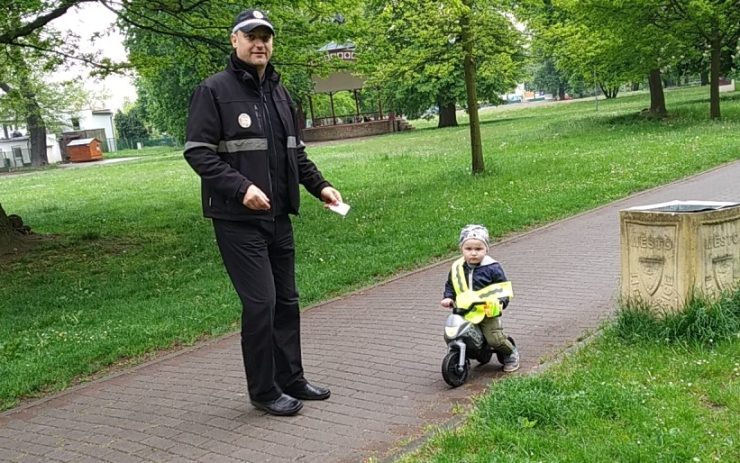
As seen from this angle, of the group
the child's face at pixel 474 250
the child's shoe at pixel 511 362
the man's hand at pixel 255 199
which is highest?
the man's hand at pixel 255 199

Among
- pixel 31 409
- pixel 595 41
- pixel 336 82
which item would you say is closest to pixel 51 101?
pixel 336 82

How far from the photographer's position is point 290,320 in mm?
4848

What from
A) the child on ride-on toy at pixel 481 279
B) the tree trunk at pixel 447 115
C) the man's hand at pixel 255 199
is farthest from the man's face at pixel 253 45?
the tree trunk at pixel 447 115

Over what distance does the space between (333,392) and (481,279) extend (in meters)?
1.28

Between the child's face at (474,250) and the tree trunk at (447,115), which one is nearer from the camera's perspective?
the child's face at (474,250)

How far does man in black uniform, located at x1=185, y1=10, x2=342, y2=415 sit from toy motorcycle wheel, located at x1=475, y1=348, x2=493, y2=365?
→ 131 centimetres

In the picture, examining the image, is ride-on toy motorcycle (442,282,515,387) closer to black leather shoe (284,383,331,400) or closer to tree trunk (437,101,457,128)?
black leather shoe (284,383,331,400)

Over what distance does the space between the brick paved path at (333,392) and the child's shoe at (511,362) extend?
9 centimetres

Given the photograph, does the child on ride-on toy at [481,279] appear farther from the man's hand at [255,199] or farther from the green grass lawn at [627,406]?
the man's hand at [255,199]

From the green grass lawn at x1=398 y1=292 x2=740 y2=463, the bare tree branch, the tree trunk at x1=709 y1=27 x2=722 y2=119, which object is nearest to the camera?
the green grass lawn at x1=398 y1=292 x2=740 y2=463

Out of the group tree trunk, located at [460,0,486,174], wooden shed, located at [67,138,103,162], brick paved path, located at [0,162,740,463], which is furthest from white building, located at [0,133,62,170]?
brick paved path, located at [0,162,740,463]

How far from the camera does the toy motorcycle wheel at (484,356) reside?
5.21 meters

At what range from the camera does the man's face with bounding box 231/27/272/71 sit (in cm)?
440

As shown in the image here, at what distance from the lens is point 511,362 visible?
17.1ft
